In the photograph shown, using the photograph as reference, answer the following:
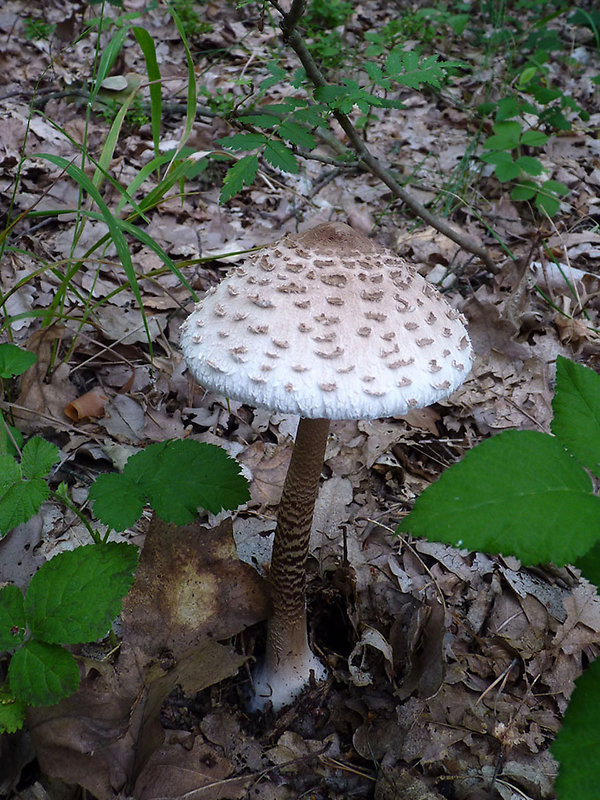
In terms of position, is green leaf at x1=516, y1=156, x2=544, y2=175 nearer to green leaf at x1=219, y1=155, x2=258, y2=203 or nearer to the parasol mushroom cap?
green leaf at x1=219, y1=155, x2=258, y2=203

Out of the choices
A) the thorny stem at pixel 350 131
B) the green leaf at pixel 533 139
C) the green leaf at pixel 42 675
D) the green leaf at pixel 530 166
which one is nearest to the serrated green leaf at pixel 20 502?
the green leaf at pixel 42 675

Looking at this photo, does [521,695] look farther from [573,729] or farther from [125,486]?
[125,486]

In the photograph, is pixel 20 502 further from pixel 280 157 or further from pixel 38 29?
pixel 38 29

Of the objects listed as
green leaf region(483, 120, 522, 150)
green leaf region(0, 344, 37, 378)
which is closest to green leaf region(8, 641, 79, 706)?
green leaf region(0, 344, 37, 378)

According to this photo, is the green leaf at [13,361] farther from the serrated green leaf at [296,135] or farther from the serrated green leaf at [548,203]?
the serrated green leaf at [548,203]

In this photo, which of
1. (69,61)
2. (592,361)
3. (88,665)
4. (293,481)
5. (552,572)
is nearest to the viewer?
(88,665)

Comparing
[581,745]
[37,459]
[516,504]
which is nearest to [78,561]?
[37,459]

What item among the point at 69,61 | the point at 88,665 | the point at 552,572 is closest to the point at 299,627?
the point at 88,665
